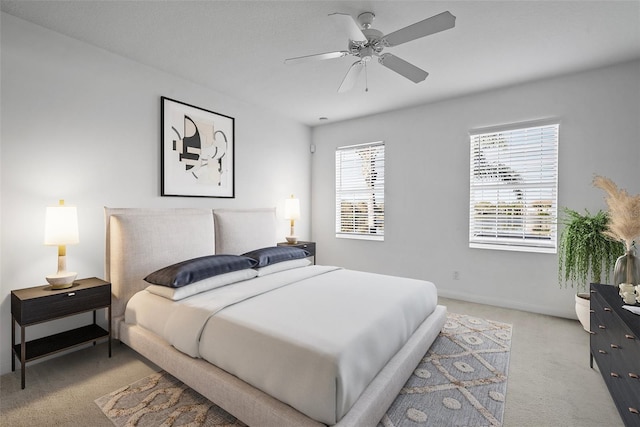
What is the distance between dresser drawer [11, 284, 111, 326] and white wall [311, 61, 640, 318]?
3447 millimetres

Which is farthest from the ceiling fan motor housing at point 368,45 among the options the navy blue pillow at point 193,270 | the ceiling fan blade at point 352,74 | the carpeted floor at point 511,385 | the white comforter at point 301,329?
the carpeted floor at point 511,385

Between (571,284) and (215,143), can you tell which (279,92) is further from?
(571,284)

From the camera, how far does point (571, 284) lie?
11.1 feet

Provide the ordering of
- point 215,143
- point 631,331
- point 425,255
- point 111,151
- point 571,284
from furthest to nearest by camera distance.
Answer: point 425,255, point 215,143, point 571,284, point 111,151, point 631,331

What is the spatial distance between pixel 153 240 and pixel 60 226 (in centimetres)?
69

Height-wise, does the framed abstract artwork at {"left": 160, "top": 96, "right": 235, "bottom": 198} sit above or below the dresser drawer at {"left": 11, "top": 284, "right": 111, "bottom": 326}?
above

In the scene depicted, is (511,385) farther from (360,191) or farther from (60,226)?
(60,226)

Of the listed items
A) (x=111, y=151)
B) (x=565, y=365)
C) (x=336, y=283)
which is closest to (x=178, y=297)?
(x=336, y=283)

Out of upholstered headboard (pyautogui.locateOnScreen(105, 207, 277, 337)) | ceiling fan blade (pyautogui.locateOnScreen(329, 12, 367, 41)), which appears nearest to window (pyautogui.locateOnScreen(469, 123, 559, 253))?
ceiling fan blade (pyautogui.locateOnScreen(329, 12, 367, 41))

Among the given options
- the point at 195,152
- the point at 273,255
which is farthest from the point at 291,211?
the point at 195,152

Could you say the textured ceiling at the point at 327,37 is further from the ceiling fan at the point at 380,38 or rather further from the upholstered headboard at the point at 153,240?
the upholstered headboard at the point at 153,240

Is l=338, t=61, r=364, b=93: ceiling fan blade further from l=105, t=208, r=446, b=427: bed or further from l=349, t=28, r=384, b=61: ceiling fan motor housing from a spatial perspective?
l=105, t=208, r=446, b=427: bed

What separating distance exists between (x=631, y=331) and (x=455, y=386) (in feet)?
3.39

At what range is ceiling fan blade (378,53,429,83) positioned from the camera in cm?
228
